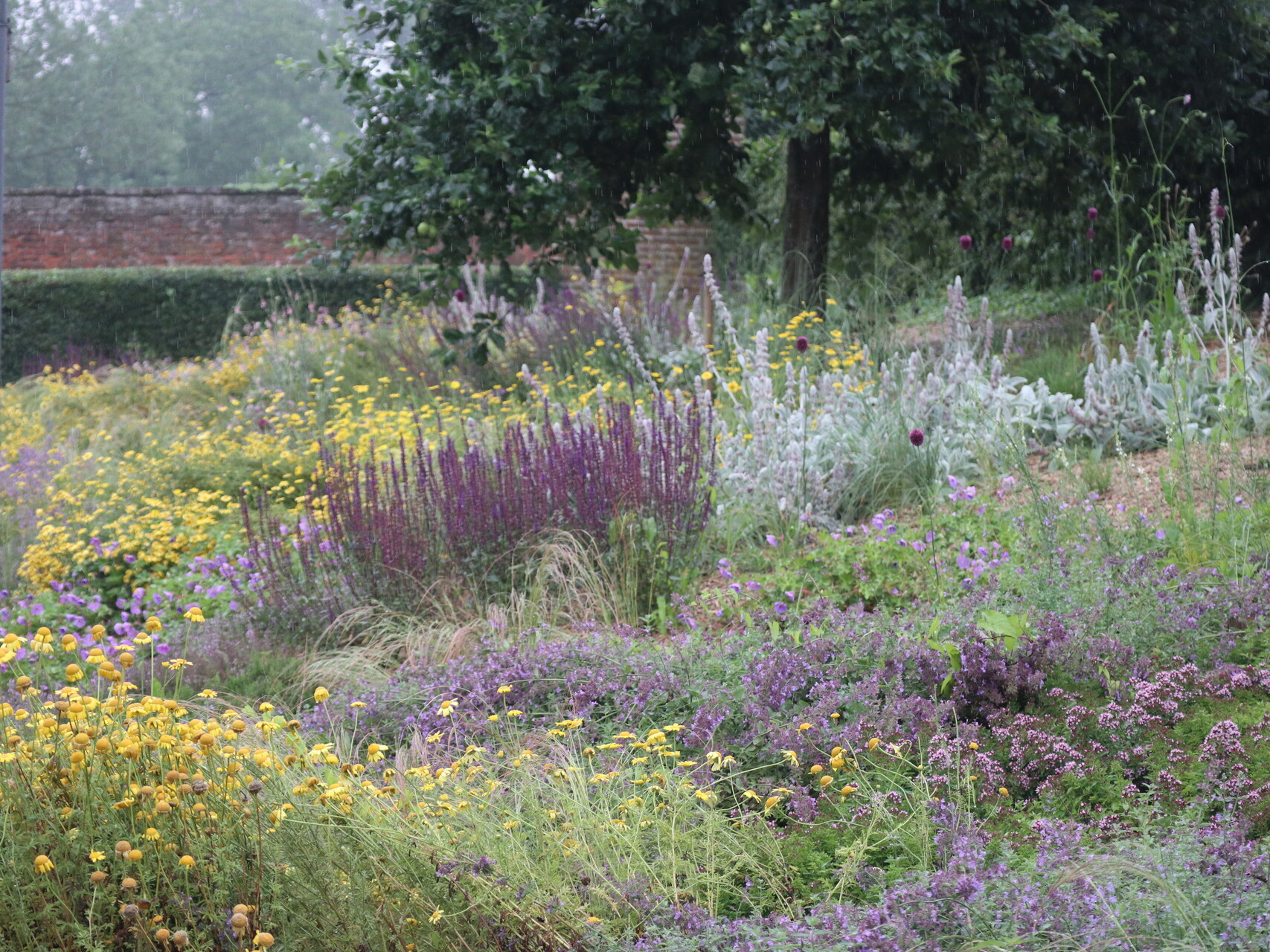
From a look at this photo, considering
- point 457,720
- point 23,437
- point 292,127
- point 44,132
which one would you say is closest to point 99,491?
point 23,437

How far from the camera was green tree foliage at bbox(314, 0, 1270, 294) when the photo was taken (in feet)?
22.0

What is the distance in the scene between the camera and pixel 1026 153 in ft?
24.8

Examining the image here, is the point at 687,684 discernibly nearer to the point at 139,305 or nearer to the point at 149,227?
the point at 139,305

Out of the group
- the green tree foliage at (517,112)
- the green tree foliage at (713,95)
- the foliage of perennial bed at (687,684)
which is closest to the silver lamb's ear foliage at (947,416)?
the foliage of perennial bed at (687,684)

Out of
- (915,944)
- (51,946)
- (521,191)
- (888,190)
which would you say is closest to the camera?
(915,944)

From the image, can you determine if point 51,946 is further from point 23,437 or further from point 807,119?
point 23,437

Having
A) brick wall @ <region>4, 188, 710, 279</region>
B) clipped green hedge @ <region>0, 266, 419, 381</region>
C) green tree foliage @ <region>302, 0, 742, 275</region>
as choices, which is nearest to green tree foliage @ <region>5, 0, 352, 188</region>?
brick wall @ <region>4, 188, 710, 279</region>

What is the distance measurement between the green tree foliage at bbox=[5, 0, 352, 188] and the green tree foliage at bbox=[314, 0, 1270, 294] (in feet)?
88.6

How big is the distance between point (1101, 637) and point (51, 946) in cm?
251

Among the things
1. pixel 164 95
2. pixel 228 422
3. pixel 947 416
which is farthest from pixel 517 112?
pixel 164 95

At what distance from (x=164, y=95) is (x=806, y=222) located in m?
35.0

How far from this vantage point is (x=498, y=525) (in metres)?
4.71

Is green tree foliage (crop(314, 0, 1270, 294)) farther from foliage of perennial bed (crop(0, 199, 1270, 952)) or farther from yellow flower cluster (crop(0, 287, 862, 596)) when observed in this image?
foliage of perennial bed (crop(0, 199, 1270, 952))

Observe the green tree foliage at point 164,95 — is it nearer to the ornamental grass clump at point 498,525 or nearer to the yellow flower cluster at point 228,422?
the yellow flower cluster at point 228,422
